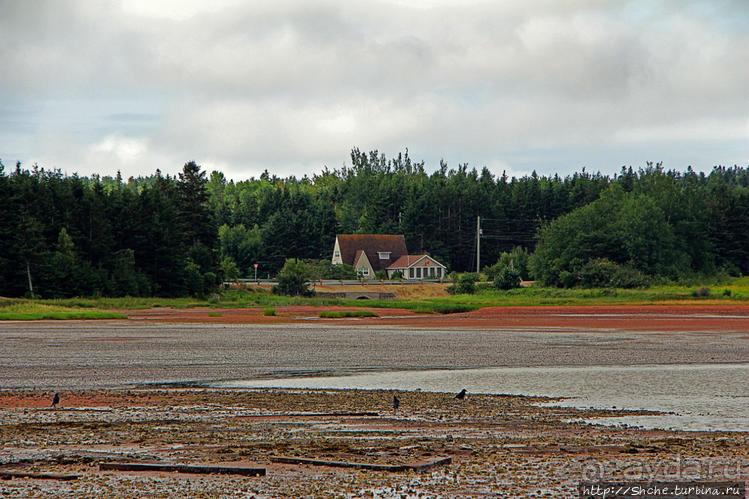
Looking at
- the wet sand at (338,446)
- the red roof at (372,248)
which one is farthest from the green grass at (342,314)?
the red roof at (372,248)

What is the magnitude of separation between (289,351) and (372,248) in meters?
111

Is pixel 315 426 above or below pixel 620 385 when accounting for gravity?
above

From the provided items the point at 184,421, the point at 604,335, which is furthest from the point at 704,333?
the point at 184,421

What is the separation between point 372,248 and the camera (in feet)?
471

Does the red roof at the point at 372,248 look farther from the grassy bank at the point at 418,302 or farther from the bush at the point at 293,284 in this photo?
the bush at the point at 293,284

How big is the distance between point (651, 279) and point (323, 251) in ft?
225

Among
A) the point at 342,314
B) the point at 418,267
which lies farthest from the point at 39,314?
the point at 418,267

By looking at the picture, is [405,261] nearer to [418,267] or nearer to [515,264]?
[418,267]

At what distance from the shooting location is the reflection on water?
16719 millimetres

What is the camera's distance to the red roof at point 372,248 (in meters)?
142

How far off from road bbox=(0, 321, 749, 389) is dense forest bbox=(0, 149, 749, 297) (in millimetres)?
33631

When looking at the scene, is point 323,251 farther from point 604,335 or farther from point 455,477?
point 455,477

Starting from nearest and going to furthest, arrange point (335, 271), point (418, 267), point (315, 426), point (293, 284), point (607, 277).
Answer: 1. point (315, 426)
2. point (293, 284)
3. point (607, 277)
4. point (335, 271)
5. point (418, 267)

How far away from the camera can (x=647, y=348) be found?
114 ft
